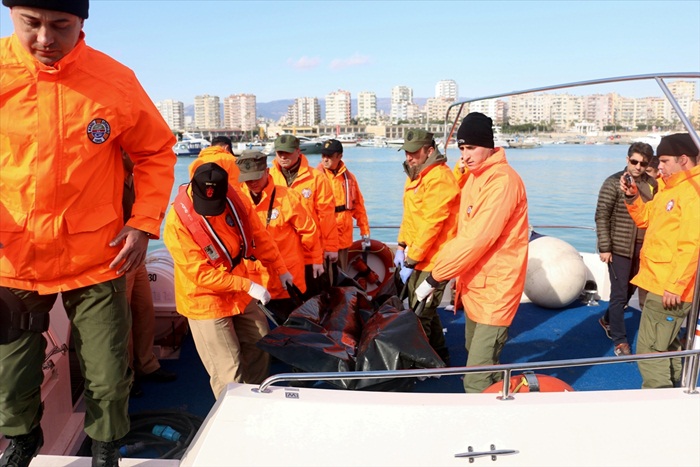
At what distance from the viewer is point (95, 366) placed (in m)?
1.78

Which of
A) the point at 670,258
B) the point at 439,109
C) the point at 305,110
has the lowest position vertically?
the point at 670,258

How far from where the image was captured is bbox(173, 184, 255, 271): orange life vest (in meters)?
2.57

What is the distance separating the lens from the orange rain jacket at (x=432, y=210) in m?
3.79

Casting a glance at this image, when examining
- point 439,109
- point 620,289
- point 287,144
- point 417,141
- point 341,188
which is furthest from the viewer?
point 439,109

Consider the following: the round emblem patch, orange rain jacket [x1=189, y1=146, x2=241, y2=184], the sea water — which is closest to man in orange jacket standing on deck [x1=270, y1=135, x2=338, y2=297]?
orange rain jacket [x1=189, y1=146, x2=241, y2=184]

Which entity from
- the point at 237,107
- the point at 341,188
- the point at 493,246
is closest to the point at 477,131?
the point at 493,246

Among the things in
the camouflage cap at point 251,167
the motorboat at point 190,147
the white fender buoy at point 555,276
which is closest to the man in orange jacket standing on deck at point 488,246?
the camouflage cap at point 251,167

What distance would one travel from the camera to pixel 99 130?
1686 mm

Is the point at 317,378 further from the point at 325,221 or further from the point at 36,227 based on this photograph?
the point at 325,221

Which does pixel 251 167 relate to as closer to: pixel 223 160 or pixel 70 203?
pixel 223 160

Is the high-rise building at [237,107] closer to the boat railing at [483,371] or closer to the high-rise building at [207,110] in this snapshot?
the high-rise building at [207,110]

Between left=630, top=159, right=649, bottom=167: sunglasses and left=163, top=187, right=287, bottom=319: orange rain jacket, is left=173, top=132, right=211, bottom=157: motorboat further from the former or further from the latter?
left=163, top=187, right=287, bottom=319: orange rain jacket

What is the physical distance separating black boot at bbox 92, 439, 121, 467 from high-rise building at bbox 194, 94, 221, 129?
16012 centimetres

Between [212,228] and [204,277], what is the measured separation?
227 millimetres
